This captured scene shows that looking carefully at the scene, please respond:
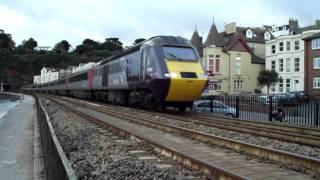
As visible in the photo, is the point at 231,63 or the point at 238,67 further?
the point at 238,67

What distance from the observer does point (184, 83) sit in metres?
21.9

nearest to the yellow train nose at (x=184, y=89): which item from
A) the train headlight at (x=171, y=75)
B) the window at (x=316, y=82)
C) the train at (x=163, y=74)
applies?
the train at (x=163, y=74)

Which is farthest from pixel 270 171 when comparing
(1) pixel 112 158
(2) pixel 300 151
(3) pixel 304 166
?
(1) pixel 112 158

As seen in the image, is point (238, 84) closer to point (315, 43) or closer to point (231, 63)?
point (231, 63)

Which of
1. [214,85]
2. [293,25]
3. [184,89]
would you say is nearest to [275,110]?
[184,89]

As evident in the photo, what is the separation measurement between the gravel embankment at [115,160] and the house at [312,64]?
49.5 meters

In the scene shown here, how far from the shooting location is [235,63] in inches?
2911

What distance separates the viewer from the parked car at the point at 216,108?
24.9 m

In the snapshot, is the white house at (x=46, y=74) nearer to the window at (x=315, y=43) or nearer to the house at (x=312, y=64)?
the house at (x=312, y=64)

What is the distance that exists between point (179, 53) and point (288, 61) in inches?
2012

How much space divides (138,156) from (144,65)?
13.5m

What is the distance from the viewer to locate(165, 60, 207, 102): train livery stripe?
71.6ft

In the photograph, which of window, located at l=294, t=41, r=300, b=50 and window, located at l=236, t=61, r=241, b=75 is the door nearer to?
window, located at l=294, t=41, r=300, b=50

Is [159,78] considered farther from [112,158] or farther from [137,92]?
[112,158]
